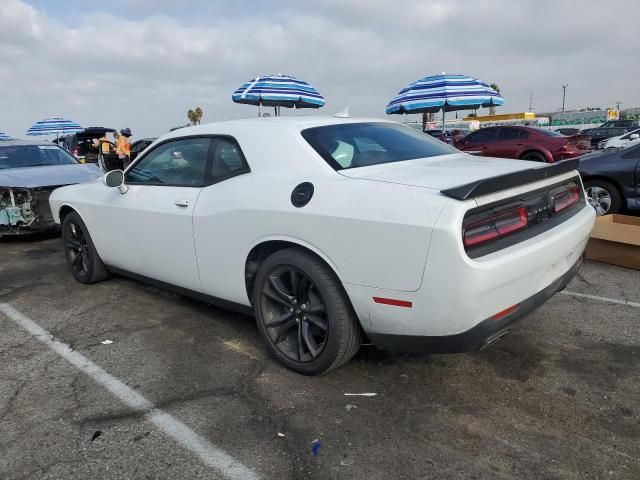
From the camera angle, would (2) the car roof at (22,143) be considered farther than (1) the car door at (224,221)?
Yes

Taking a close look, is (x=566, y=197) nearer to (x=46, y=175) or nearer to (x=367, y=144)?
(x=367, y=144)

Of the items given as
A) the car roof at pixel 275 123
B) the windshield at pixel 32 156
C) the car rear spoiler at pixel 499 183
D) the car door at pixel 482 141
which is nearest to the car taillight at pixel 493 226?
the car rear spoiler at pixel 499 183

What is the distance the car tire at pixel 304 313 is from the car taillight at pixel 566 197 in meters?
1.41

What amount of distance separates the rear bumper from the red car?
11531 millimetres

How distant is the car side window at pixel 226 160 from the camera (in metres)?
3.35

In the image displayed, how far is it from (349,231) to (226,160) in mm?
1265

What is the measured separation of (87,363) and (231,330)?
0.99 metres

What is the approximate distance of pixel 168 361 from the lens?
3348 millimetres

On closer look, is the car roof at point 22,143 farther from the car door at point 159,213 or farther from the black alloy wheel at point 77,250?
the car door at point 159,213

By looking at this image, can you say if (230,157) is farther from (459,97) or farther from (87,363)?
(459,97)

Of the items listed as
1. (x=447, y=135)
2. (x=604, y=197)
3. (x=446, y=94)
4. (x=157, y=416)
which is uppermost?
(x=446, y=94)

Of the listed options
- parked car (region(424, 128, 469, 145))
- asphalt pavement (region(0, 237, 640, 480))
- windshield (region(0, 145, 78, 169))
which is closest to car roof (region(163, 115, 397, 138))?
asphalt pavement (region(0, 237, 640, 480))

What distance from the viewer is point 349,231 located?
259cm

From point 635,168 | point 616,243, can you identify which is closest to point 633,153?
point 635,168
